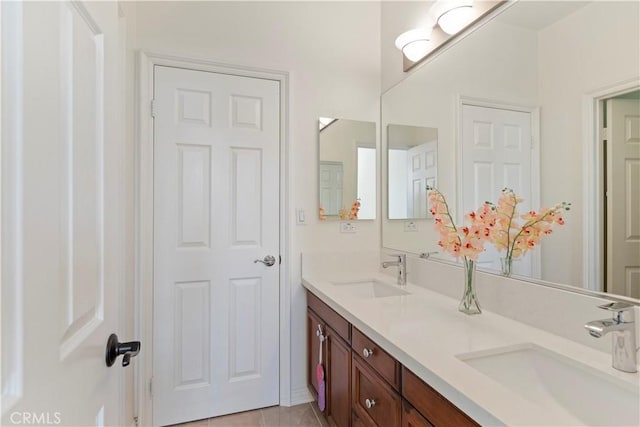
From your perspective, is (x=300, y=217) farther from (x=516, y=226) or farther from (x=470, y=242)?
(x=516, y=226)

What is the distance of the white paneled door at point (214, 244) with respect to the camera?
1907 millimetres

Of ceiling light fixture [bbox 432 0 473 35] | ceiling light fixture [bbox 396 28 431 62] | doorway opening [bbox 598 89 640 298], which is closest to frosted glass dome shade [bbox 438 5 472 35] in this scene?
ceiling light fixture [bbox 432 0 473 35]

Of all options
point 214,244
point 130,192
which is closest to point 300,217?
point 214,244

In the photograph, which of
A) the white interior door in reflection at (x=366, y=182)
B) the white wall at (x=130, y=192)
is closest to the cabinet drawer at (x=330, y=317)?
the white interior door in reflection at (x=366, y=182)

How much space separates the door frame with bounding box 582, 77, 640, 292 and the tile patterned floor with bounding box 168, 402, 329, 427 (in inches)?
60.9

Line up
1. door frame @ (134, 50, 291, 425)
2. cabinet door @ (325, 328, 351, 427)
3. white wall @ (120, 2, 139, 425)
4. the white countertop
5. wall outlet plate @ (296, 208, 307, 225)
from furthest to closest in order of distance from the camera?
1. wall outlet plate @ (296, 208, 307, 225)
2. door frame @ (134, 50, 291, 425)
3. white wall @ (120, 2, 139, 425)
4. cabinet door @ (325, 328, 351, 427)
5. the white countertop

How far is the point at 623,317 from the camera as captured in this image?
0.85 meters

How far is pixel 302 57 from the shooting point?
2.16m

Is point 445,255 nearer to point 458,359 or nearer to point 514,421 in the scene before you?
point 458,359

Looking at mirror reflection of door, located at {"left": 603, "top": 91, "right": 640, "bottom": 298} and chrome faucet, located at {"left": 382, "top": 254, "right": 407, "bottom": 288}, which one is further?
chrome faucet, located at {"left": 382, "top": 254, "right": 407, "bottom": 288}

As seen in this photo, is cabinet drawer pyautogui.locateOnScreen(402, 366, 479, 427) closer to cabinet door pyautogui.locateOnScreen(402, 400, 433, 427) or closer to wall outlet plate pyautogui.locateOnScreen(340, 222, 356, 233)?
cabinet door pyautogui.locateOnScreen(402, 400, 433, 427)

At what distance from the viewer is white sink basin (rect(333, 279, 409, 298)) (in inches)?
77.5

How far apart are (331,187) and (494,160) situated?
1.03 metres

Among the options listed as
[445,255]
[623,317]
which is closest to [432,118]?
[445,255]
